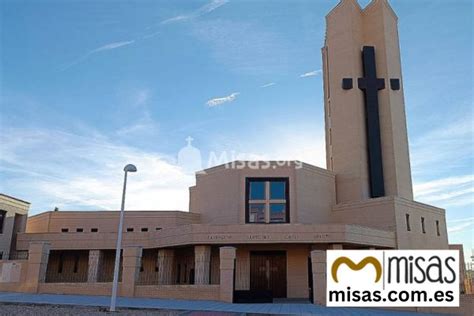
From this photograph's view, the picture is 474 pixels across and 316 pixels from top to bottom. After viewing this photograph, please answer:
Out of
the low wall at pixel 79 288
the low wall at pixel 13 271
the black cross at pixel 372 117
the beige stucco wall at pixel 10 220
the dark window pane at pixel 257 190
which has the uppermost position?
the black cross at pixel 372 117

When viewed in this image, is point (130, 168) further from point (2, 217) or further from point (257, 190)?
point (2, 217)

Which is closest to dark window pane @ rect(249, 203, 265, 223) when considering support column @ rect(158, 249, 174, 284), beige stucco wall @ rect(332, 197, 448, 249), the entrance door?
the entrance door

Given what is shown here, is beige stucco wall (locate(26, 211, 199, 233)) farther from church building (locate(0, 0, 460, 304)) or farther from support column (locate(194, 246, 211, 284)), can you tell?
support column (locate(194, 246, 211, 284))

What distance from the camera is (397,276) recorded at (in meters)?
11.5

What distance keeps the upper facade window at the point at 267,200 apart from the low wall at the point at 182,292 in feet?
38.1

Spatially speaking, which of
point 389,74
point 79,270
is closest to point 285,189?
point 389,74

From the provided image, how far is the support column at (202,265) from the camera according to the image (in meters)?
24.3

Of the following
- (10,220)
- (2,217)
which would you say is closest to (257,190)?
(10,220)

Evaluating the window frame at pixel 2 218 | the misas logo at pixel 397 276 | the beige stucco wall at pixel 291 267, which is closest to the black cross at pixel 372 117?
the beige stucco wall at pixel 291 267

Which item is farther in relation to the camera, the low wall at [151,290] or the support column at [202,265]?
the support column at [202,265]

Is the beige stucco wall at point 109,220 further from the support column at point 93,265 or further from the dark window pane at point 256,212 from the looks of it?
the support column at point 93,265

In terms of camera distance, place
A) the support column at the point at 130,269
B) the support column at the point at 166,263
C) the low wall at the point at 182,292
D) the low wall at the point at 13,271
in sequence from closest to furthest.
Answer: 1. the low wall at the point at 182,292
2. the support column at the point at 130,269
3. the low wall at the point at 13,271
4. the support column at the point at 166,263

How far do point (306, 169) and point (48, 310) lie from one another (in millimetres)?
22983

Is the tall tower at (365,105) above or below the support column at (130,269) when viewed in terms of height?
above
